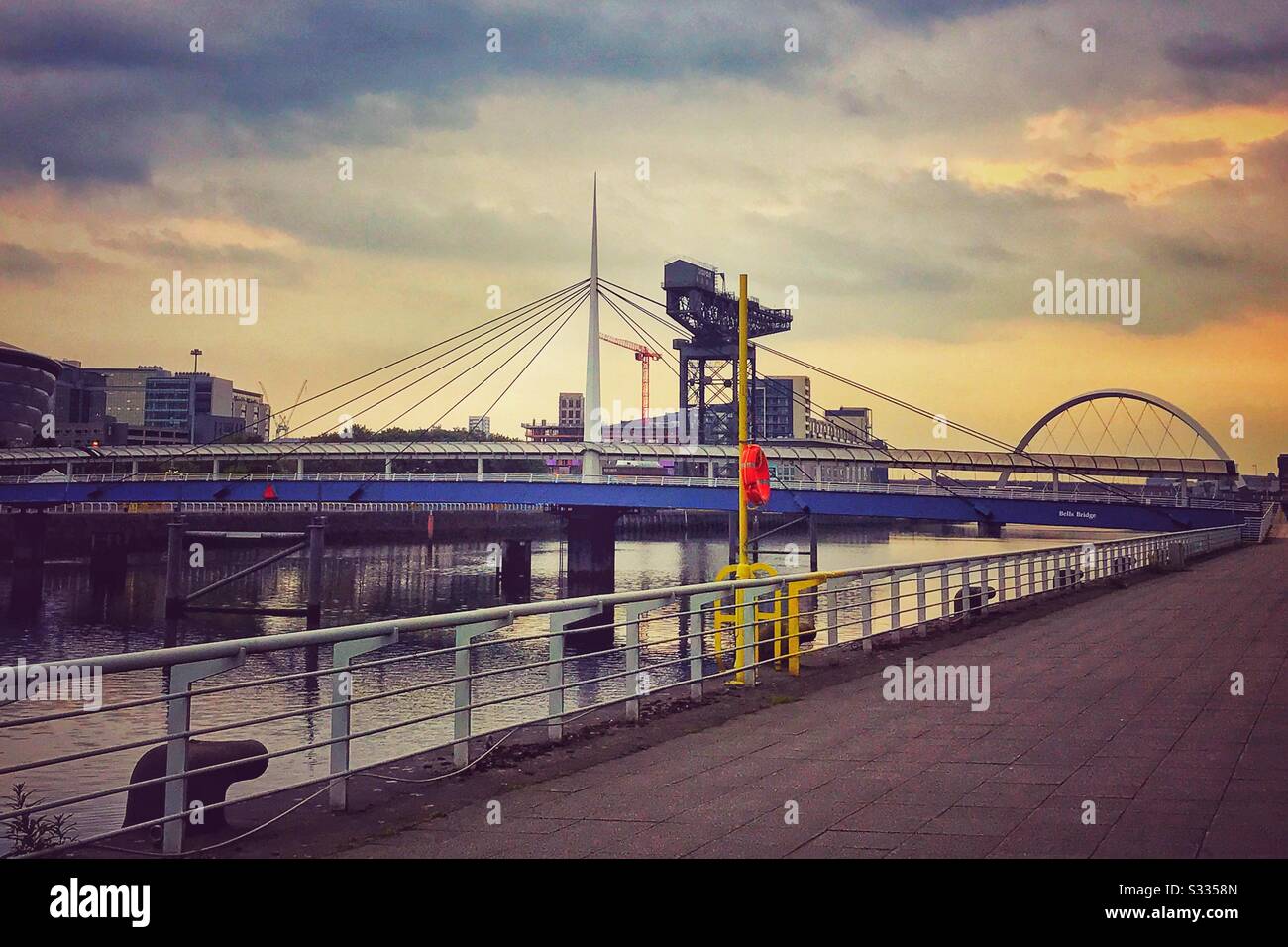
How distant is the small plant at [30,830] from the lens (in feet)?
29.3

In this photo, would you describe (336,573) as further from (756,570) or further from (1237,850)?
(1237,850)

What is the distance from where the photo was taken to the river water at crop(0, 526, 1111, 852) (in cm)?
2044

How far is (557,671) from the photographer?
1065 cm

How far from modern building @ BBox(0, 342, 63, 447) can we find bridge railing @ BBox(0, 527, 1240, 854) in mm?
99136

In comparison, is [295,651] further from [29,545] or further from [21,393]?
[21,393]

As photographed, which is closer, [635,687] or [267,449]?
[635,687]

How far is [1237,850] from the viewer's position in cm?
712

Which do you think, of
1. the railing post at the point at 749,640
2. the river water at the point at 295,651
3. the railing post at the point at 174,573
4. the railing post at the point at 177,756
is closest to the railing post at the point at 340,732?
the railing post at the point at 177,756

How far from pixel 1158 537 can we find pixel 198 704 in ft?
125

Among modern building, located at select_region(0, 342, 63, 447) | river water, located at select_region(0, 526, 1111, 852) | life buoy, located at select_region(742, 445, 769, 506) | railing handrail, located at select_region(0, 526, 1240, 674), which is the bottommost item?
river water, located at select_region(0, 526, 1111, 852)

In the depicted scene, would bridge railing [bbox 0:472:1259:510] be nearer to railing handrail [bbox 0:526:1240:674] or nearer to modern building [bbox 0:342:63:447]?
railing handrail [bbox 0:526:1240:674]
